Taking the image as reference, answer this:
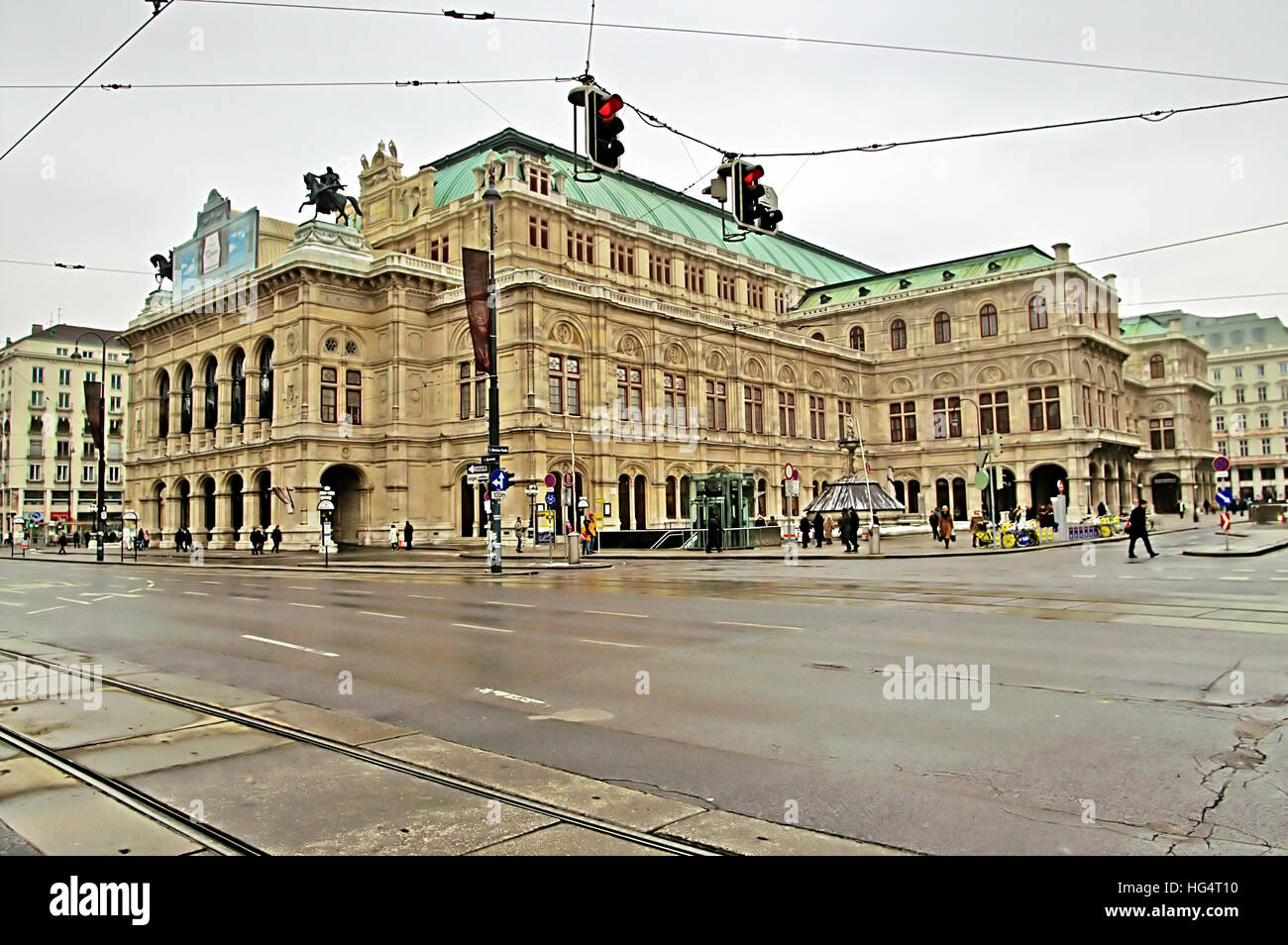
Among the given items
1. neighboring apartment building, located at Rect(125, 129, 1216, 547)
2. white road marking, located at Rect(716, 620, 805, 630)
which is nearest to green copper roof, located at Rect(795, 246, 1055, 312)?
neighboring apartment building, located at Rect(125, 129, 1216, 547)

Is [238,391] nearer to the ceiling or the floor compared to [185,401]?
nearer to the floor

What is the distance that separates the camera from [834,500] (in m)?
51.3

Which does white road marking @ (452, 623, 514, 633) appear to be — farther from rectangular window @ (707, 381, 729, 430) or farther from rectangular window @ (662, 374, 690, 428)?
rectangular window @ (707, 381, 729, 430)

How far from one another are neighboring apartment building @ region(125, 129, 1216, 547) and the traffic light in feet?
121

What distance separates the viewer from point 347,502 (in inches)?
2210

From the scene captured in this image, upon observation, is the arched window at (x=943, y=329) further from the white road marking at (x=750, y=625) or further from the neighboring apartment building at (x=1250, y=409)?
the white road marking at (x=750, y=625)

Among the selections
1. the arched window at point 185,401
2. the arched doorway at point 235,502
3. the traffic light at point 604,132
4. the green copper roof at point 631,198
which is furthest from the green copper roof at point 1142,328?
the traffic light at point 604,132

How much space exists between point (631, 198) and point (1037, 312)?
33783 millimetres

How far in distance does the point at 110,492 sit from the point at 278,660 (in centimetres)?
12088

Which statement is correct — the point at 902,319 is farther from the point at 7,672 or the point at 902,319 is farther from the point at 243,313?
the point at 7,672

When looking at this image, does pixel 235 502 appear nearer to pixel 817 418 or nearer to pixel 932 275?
pixel 817 418

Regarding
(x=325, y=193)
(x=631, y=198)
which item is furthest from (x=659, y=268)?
(x=325, y=193)

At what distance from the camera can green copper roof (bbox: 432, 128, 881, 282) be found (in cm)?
6228
